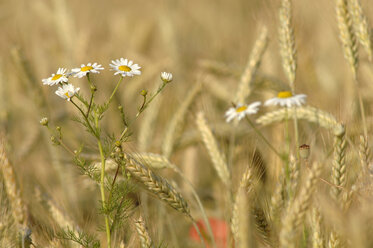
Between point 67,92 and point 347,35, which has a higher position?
point 347,35

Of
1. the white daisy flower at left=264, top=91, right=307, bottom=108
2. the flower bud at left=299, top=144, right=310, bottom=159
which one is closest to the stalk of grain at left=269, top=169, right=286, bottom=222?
the flower bud at left=299, top=144, right=310, bottom=159

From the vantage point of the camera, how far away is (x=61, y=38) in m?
3.71

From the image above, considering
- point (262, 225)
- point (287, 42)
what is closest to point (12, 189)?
point (262, 225)

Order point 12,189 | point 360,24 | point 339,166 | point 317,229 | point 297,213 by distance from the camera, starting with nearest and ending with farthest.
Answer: point 297,213, point 317,229, point 339,166, point 12,189, point 360,24

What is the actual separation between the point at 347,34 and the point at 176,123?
3.10 ft

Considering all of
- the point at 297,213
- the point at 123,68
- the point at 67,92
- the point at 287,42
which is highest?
the point at 287,42

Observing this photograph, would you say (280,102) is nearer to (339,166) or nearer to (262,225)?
(339,166)

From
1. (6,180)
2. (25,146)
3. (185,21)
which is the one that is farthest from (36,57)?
(185,21)

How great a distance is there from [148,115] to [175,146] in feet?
1.73

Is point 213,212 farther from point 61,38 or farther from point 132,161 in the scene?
point 61,38

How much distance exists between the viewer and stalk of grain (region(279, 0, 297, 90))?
1.84 meters

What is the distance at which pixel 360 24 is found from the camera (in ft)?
5.92

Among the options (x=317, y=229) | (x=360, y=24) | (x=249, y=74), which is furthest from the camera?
(x=249, y=74)

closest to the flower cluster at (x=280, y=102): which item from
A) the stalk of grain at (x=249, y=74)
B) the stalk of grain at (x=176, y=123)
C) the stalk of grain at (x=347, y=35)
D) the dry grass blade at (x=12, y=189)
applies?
the stalk of grain at (x=347, y=35)
